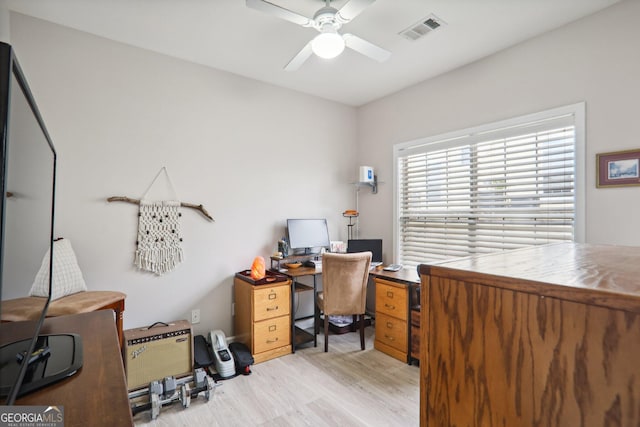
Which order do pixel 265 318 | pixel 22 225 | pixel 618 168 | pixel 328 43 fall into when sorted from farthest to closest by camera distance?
pixel 265 318 → pixel 618 168 → pixel 328 43 → pixel 22 225

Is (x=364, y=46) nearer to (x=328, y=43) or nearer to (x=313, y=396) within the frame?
(x=328, y=43)

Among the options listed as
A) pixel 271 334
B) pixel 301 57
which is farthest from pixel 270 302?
pixel 301 57

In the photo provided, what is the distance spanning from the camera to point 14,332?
2.94 feet

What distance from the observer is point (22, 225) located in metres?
0.70

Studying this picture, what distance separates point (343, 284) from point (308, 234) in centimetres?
83

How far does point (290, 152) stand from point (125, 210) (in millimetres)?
1729

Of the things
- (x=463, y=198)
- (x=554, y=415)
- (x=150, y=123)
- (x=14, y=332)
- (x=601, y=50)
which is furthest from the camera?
(x=463, y=198)

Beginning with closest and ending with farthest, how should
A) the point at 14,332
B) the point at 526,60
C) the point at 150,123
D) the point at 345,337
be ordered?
the point at 14,332
the point at 526,60
the point at 150,123
the point at 345,337

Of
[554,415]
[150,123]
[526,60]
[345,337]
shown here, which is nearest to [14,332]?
[554,415]

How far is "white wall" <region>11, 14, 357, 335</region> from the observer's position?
2322mm

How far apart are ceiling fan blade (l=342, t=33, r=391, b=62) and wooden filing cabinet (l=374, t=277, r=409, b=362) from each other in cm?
189

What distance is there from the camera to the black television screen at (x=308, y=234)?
336cm

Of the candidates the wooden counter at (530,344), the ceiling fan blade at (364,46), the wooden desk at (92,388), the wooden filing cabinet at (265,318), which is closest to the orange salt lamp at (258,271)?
the wooden filing cabinet at (265,318)

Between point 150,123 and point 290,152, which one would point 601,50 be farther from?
point 150,123
